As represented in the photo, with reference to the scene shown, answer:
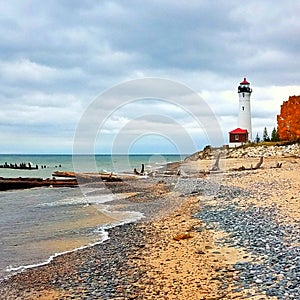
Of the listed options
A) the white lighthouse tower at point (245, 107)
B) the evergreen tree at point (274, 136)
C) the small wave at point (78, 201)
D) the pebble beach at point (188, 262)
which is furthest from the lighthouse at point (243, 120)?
the pebble beach at point (188, 262)

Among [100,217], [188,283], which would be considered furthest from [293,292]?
[100,217]

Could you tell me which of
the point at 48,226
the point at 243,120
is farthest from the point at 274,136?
the point at 48,226

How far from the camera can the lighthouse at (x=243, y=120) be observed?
220 ft

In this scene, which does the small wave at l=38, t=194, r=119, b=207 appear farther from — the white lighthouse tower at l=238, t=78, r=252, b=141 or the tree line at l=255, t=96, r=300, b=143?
the white lighthouse tower at l=238, t=78, r=252, b=141

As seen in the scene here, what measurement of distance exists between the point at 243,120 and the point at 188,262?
60.2 metres

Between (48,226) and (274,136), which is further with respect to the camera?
(274,136)

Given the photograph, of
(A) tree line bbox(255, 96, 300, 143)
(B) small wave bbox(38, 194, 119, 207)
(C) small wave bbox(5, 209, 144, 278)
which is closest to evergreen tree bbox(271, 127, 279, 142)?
(A) tree line bbox(255, 96, 300, 143)

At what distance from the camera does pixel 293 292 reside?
23.1 ft

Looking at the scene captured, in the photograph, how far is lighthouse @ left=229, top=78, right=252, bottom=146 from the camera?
6719 cm

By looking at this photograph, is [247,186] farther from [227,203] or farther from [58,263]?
[58,263]

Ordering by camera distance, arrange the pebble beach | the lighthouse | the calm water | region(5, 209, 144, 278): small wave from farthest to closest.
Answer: the lighthouse < the calm water < region(5, 209, 144, 278): small wave < the pebble beach

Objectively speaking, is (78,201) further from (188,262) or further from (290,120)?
(290,120)

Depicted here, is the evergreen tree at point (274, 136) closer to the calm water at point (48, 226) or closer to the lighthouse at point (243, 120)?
the lighthouse at point (243, 120)

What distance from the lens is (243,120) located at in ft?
223
